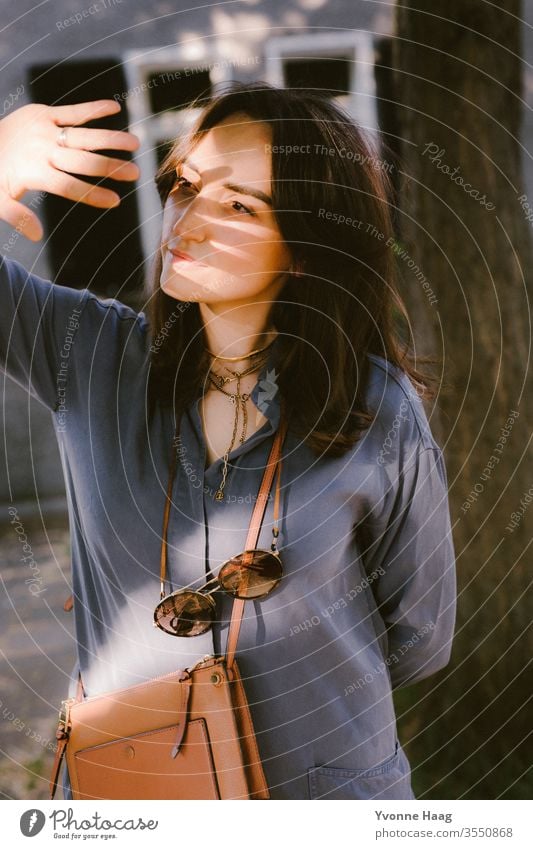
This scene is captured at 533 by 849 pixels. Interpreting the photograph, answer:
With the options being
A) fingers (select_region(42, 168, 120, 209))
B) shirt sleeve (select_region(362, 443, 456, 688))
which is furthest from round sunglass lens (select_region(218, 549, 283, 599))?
fingers (select_region(42, 168, 120, 209))

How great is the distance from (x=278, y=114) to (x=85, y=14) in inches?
13.9

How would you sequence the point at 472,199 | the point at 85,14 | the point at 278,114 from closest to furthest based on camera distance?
1. the point at 278,114
2. the point at 85,14
3. the point at 472,199

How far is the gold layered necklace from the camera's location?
1.14 metres

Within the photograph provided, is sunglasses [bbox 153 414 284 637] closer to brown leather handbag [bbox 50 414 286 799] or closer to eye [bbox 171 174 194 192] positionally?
brown leather handbag [bbox 50 414 286 799]

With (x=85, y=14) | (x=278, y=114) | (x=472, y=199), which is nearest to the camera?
(x=278, y=114)

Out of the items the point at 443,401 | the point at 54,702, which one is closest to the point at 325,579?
the point at 443,401

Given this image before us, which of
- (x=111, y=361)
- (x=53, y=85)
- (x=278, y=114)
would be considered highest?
(x=53, y=85)

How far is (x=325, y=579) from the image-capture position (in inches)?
44.8

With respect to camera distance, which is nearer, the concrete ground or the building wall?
the building wall

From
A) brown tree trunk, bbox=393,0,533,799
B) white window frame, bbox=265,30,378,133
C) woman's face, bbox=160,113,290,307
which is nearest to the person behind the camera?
woman's face, bbox=160,113,290,307

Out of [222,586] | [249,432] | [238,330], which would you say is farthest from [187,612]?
[238,330]

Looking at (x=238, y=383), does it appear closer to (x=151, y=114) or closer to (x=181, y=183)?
(x=181, y=183)

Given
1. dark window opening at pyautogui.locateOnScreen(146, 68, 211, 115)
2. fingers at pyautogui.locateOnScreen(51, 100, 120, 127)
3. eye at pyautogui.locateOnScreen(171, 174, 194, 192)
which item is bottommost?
eye at pyautogui.locateOnScreen(171, 174, 194, 192)
